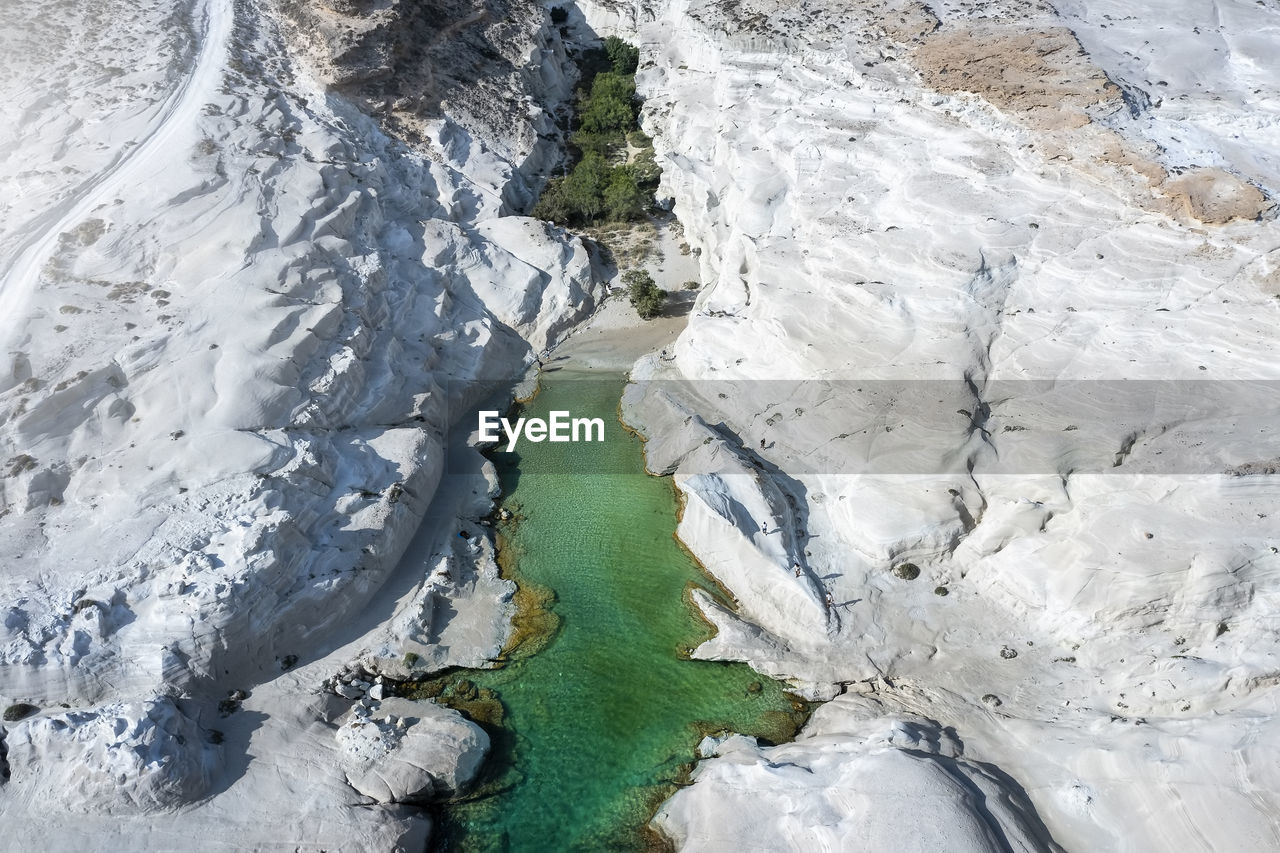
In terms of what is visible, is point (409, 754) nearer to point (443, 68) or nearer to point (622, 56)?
point (443, 68)

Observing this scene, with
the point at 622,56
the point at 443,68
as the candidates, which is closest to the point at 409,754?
the point at 443,68

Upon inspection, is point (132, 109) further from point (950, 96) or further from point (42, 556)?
point (950, 96)

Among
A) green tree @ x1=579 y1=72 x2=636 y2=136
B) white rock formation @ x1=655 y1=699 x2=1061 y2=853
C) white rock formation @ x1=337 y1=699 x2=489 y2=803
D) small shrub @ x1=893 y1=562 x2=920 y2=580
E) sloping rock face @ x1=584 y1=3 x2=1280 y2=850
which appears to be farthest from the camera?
green tree @ x1=579 y1=72 x2=636 y2=136

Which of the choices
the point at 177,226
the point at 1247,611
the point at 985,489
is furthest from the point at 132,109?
the point at 1247,611

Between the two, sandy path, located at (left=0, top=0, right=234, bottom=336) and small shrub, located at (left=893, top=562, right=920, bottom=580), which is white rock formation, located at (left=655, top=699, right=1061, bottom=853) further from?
sandy path, located at (left=0, top=0, right=234, bottom=336)

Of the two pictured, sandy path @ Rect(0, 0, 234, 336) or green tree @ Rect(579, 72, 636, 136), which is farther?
green tree @ Rect(579, 72, 636, 136)

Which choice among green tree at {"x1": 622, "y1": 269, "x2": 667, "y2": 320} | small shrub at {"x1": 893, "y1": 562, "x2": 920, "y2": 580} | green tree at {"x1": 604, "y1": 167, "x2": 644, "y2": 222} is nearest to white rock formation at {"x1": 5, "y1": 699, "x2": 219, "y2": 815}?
small shrub at {"x1": 893, "y1": 562, "x2": 920, "y2": 580}
